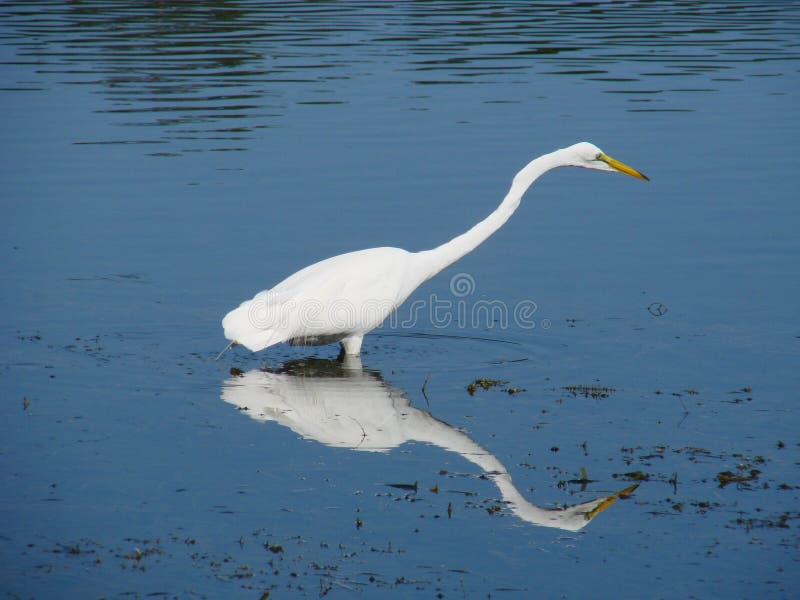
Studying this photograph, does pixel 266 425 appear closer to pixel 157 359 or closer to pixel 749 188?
pixel 157 359

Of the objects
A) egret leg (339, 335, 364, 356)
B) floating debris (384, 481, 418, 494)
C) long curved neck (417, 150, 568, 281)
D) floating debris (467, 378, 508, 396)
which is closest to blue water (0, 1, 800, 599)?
floating debris (384, 481, 418, 494)

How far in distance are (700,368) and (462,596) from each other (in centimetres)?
430

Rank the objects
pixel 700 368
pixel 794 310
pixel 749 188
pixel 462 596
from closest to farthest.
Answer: pixel 462 596 → pixel 700 368 → pixel 794 310 → pixel 749 188

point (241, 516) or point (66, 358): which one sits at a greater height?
point (66, 358)

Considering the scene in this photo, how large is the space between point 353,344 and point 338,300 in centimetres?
50

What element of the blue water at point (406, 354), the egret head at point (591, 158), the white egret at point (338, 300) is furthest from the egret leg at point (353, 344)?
the egret head at point (591, 158)

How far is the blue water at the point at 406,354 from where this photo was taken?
6.20 metres

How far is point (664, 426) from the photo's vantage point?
807cm

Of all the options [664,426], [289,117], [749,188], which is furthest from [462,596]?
[289,117]

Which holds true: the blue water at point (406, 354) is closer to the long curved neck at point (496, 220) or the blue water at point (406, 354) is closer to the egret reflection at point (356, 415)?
the egret reflection at point (356, 415)

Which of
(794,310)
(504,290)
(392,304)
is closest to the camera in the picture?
(392,304)

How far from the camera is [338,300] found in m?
9.73

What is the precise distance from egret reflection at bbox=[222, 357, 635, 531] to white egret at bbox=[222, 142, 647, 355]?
290 mm

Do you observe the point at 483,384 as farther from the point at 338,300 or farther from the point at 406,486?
the point at 406,486
